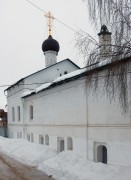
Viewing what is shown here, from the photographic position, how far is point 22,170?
12062 mm

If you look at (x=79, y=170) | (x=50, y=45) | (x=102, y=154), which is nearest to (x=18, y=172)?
(x=79, y=170)

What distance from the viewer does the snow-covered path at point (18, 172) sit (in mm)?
10625

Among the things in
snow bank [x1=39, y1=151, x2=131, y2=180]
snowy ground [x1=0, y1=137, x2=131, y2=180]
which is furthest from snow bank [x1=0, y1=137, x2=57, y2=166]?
snow bank [x1=39, y1=151, x2=131, y2=180]

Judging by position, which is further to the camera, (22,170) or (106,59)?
(22,170)

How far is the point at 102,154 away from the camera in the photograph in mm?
12297

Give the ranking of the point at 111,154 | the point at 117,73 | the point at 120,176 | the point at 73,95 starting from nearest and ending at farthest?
the point at 117,73
the point at 120,176
the point at 111,154
the point at 73,95

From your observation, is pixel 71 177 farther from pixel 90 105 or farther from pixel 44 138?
pixel 44 138

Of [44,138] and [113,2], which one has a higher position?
[113,2]

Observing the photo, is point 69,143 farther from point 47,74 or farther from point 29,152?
point 47,74

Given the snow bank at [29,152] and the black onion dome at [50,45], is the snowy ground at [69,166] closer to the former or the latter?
the snow bank at [29,152]

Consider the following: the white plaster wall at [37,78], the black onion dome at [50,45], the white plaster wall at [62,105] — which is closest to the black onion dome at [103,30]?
the white plaster wall at [62,105]

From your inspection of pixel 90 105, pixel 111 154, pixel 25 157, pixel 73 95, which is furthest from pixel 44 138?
pixel 111 154

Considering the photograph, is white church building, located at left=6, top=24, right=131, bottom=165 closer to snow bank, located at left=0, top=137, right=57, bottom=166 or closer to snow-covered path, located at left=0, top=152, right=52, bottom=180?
snow bank, located at left=0, top=137, right=57, bottom=166

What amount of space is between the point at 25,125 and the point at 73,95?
8808 millimetres
